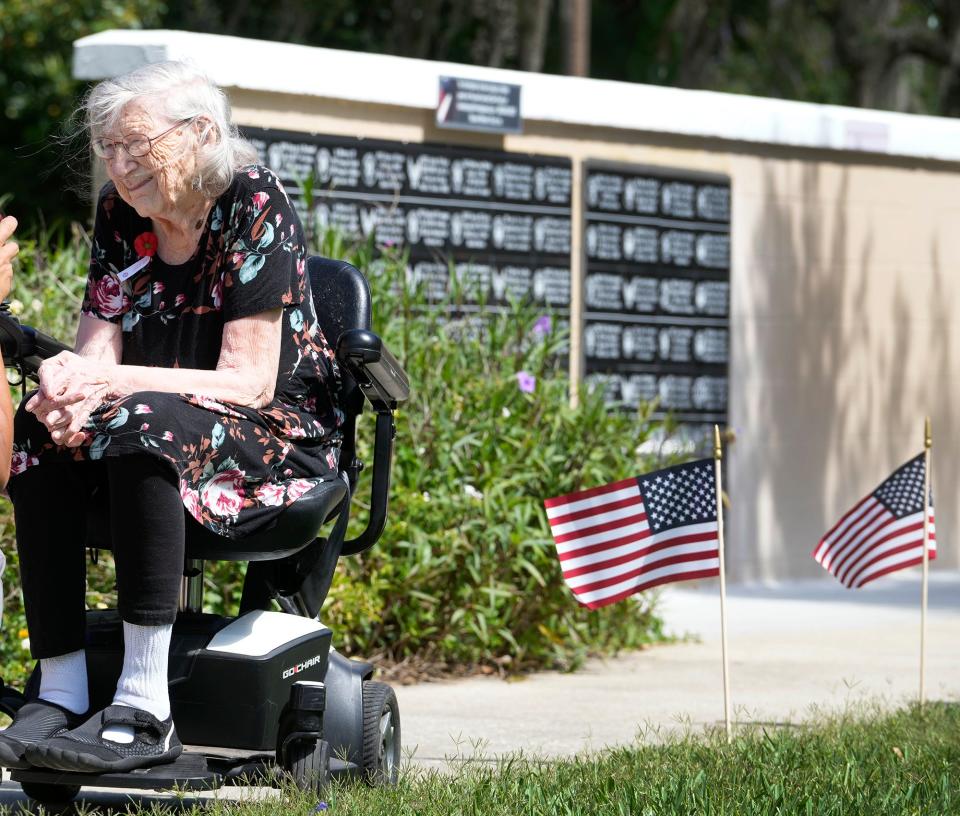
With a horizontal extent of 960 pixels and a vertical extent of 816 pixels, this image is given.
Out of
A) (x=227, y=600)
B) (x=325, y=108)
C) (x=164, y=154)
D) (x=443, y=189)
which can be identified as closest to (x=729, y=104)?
(x=443, y=189)

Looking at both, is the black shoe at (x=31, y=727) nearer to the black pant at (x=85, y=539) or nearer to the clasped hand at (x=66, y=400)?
the black pant at (x=85, y=539)

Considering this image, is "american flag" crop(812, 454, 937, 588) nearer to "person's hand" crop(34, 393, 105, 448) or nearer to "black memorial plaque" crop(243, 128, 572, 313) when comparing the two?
"black memorial plaque" crop(243, 128, 572, 313)

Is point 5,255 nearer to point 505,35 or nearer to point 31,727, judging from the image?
point 31,727

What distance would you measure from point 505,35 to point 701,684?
1301 cm

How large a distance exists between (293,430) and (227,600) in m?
2.30

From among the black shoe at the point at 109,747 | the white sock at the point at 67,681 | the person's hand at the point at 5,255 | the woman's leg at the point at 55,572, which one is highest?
A: the person's hand at the point at 5,255

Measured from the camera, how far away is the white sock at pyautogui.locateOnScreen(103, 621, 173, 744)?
339 cm

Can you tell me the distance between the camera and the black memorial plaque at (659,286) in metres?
9.55

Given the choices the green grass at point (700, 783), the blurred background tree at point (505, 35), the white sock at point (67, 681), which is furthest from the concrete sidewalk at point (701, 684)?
the blurred background tree at point (505, 35)

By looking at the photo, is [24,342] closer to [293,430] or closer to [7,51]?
[293,430]

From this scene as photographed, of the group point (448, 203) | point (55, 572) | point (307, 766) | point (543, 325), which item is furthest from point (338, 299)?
point (448, 203)

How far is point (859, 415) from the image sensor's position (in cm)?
1080

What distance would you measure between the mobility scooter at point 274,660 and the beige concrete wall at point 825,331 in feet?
19.5

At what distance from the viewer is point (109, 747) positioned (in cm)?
330
